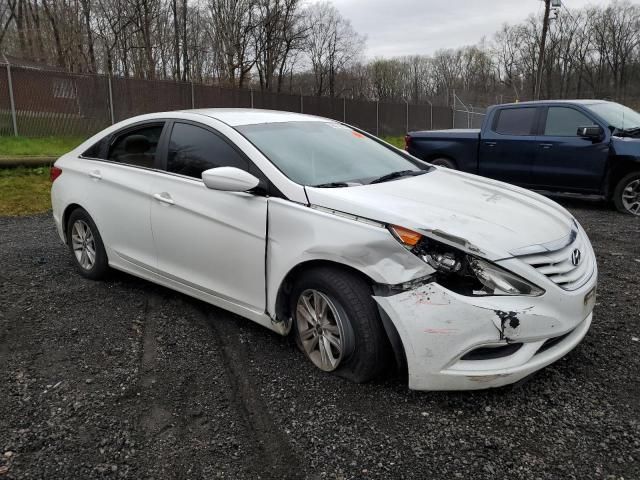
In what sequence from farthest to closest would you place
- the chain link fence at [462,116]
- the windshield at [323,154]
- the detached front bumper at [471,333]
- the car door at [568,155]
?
1. the chain link fence at [462,116]
2. the car door at [568,155]
3. the windshield at [323,154]
4. the detached front bumper at [471,333]

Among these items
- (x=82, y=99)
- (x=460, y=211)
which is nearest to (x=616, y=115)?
(x=460, y=211)

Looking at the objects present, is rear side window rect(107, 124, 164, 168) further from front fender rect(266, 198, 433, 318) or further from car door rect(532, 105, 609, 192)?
car door rect(532, 105, 609, 192)

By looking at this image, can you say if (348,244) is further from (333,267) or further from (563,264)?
(563,264)

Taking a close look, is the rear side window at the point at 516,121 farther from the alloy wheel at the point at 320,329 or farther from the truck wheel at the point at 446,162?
the alloy wheel at the point at 320,329

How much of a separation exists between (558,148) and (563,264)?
573 centimetres

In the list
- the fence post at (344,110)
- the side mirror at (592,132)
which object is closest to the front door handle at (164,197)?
the side mirror at (592,132)

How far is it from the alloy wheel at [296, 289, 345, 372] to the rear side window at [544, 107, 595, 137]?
6.29 meters

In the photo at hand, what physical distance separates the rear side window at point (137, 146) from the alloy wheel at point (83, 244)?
689mm

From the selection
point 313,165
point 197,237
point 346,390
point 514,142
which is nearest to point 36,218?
point 197,237

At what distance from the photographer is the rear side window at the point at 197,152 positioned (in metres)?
3.56

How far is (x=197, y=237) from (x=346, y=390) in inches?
56.7

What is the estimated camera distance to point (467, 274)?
266 centimetres

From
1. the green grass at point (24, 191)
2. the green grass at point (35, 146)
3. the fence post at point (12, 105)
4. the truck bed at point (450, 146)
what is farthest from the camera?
the fence post at point (12, 105)

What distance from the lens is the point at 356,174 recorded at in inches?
140
